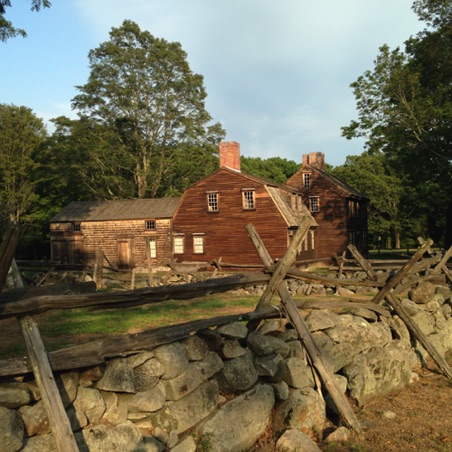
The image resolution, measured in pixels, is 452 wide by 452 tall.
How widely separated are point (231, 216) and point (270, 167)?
137ft

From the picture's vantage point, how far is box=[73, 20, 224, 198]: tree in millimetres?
43438

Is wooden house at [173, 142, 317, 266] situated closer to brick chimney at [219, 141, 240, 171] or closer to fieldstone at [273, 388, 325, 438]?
brick chimney at [219, 141, 240, 171]

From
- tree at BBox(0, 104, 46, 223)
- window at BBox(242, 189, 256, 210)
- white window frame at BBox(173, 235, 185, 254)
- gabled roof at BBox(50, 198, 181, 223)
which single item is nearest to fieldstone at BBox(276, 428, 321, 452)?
window at BBox(242, 189, 256, 210)

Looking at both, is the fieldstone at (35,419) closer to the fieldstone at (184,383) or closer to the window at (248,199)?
the fieldstone at (184,383)

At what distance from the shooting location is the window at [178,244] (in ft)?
111

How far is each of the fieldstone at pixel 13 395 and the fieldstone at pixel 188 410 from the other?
5.22 ft

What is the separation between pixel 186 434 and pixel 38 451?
1.93 meters

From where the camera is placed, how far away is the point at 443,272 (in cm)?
1493

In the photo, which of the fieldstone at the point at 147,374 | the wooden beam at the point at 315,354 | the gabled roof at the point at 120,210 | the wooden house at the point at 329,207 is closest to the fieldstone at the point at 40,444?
the fieldstone at the point at 147,374

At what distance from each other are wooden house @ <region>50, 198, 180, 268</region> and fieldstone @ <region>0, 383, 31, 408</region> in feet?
99.3

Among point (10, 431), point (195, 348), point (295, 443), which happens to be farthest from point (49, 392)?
point (295, 443)

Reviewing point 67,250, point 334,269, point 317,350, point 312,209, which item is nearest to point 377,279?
point 317,350

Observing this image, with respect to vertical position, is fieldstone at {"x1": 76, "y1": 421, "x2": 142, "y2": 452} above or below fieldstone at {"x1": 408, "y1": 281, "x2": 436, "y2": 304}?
below

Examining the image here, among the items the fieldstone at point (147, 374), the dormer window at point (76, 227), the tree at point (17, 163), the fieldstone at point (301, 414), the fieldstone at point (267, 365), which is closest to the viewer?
the fieldstone at point (147, 374)
